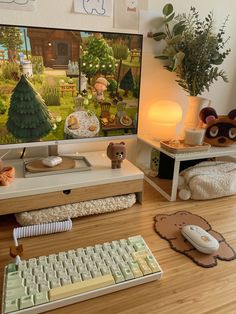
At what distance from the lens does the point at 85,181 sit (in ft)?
3.28

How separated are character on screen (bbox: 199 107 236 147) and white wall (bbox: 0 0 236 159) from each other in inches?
10.8

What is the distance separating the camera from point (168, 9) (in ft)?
4.16

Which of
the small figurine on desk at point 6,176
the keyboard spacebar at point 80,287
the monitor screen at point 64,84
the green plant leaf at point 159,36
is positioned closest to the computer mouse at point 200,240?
the keyboard spacebar at point 80,287

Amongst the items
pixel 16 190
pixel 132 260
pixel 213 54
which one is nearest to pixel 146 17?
pixel 213 54

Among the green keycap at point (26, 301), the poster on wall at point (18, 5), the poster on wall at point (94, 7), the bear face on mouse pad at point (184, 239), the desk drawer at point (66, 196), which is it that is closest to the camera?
the green keycap at point (26, 301)

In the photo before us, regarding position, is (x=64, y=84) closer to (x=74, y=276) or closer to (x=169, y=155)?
(x=169, y=155)

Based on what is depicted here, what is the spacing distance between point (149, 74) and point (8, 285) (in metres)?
1.15

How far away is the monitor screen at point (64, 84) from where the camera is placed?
0.93 metres

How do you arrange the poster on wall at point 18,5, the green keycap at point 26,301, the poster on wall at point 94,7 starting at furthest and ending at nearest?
the poster on wall at point 94,7, the poster on wall at point 18,5, the green keycap at point 26,301

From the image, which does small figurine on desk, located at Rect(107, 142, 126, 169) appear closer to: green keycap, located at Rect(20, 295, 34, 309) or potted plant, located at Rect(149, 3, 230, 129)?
potted plant, located at Rect(149, 3, 230, 129)

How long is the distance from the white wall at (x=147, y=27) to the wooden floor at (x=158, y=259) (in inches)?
19.0

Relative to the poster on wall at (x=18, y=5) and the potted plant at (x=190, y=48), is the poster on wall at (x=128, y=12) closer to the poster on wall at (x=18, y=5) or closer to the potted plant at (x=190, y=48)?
the potted plant at (x=190, y=48)

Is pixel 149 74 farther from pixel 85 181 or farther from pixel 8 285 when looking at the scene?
pixel 8 285

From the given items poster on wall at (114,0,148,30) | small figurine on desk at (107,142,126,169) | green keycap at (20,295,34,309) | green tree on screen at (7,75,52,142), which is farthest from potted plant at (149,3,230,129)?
green keycap at (20,295,34,309)
